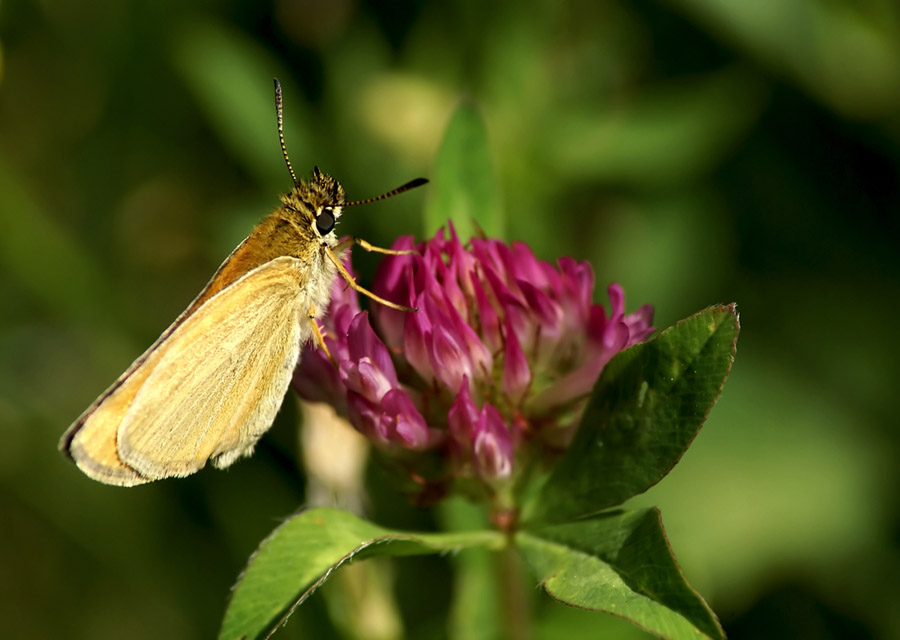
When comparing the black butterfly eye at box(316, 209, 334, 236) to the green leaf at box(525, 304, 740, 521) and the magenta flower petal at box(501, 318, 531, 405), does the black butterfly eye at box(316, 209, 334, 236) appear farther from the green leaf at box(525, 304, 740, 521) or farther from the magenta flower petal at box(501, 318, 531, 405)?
the green leaf at box(525, 304, 740, 521)

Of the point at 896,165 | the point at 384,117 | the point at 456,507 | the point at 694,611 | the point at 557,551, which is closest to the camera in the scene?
the point at 694,611

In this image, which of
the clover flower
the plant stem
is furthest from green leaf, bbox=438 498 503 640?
the clover flower

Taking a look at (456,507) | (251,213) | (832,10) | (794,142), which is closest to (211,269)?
(251,213)

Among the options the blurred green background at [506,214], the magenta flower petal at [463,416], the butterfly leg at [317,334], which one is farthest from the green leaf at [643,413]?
the blurred green background at [506,214]

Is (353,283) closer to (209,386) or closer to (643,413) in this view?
(209,386)

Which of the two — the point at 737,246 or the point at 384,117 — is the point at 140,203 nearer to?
the point at 384,117

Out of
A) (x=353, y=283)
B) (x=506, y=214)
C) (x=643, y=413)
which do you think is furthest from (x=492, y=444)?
(x=506, y=214)

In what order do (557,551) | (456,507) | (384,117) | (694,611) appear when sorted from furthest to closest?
1. (384,117)
2. (456,507)
3. (557,551)
4. (694,611)

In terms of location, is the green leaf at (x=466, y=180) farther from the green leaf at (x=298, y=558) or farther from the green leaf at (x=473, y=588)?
the green leaf at (x=298, y=558)
